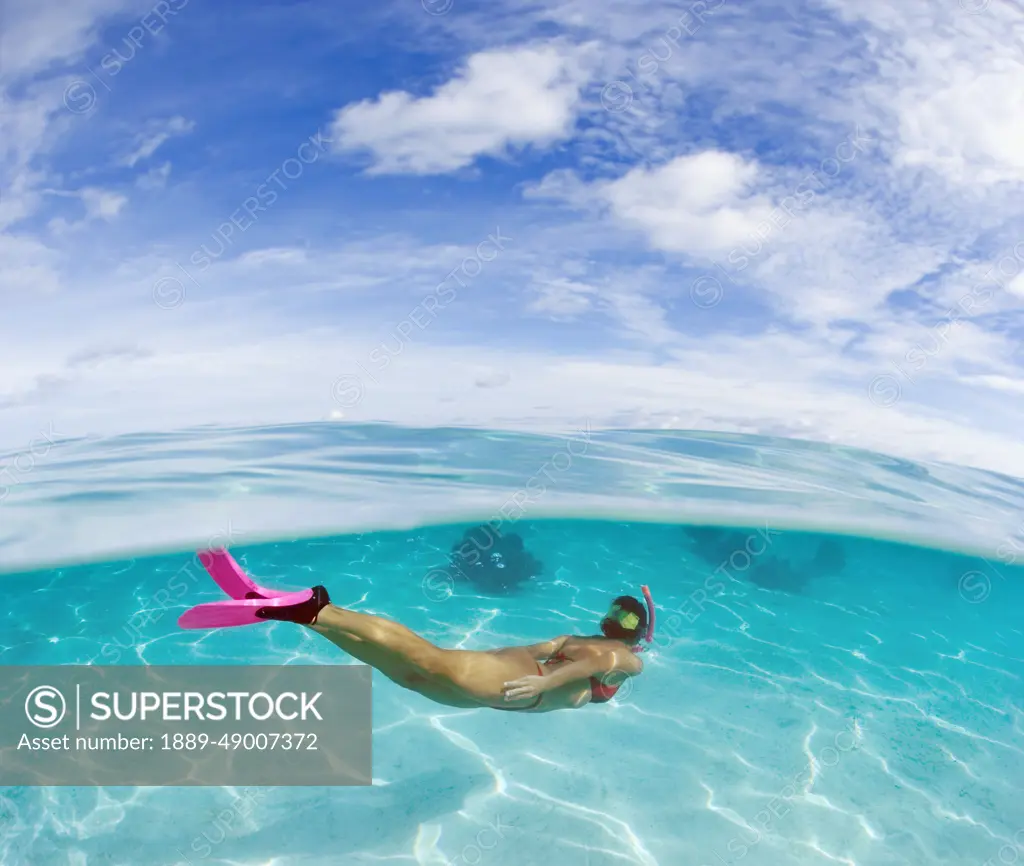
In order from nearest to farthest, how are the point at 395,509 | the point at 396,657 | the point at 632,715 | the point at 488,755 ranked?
the point at 396,657 < the point at 488,755 < the point at 632,715 < the point at 395,509

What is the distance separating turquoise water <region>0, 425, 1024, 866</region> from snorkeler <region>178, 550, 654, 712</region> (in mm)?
2034

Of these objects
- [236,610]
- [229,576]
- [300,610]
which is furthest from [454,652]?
[229,576]

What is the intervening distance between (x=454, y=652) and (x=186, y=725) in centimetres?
570

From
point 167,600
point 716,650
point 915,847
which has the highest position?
point 167,600

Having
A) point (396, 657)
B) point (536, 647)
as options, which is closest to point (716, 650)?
point (536, 647)

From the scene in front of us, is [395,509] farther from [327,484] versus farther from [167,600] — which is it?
[167,600]

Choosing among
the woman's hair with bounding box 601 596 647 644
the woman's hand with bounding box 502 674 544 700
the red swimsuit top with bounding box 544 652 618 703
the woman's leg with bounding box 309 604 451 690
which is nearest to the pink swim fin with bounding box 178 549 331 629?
the woman's leg with bounding box 309 604 451 690

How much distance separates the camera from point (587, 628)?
14109 millimetres

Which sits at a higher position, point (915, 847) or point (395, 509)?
point (395, 509)

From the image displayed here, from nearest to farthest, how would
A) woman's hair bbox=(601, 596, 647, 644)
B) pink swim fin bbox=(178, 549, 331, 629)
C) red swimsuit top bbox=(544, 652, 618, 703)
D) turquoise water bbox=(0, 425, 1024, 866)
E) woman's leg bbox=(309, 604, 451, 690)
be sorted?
1. pink swim fin bbox=(178, 549, 331, 629)
2. woman's leg bbox=(309, 604, 451, 690)
3. red swimsuit top bbox=(544, 652, 618, 703)
4. woman's hair bbox=(601, 596, 647, 644)
5. turquoise water bbox=(0, 425, 1024, 866)

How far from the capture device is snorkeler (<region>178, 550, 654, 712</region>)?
A: 5.44 meters

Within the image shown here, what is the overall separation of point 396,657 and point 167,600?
1224 centimetres

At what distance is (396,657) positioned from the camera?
226 inches

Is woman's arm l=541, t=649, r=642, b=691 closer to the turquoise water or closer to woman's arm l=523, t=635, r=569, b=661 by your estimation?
woman's arm l=523, t=635, r=569, b=661
